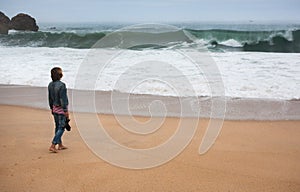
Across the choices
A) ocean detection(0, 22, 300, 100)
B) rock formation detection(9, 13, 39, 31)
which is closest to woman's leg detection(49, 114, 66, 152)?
ocean detection(0, 22, 300, 100)

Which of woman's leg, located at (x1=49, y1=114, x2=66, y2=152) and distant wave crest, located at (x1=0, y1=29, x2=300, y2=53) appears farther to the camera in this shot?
distant wave crest, located at (x1=0, y1=29, x2=300, y2=53)

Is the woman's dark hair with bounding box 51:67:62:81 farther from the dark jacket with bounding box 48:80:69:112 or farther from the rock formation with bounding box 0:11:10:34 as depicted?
the rock formation with bounding box 0:11:10:34

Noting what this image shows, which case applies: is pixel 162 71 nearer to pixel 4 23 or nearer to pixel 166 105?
pixel 166 105

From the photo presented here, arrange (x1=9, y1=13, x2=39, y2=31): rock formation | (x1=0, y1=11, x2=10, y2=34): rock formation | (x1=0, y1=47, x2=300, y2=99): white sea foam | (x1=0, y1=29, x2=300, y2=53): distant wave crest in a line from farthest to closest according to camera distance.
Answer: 1. (x1=9, y1=13, x2=39, y2=31): rock formation
2. (x1=0, y1=11, x2=10, y2=34): rock formation
3. (x1=0, y1=29, x2=300, y2=53): distant wave crest
4. (x1=0, y1=47, x2=300, y2=99): white sea foam

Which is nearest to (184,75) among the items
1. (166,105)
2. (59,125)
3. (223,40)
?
(166,105)

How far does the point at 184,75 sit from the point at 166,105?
9.48 ft

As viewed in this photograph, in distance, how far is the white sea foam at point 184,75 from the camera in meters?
9.30

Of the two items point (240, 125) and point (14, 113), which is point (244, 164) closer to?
point (240, 125)

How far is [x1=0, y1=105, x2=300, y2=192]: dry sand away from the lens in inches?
139

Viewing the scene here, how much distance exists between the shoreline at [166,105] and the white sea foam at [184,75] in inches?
24.2

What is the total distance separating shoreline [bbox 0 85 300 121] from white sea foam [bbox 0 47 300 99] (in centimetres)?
62

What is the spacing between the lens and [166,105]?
7.74m

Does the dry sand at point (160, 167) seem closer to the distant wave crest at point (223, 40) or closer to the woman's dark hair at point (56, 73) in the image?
the woman's dark hair at point (56, 73)

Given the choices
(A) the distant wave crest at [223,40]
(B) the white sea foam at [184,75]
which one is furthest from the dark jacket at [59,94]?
(A) the distant wave crest at [223,40]
